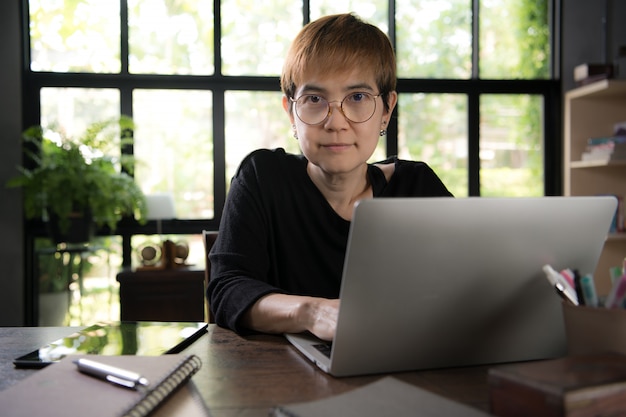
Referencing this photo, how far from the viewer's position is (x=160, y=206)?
13.5ft

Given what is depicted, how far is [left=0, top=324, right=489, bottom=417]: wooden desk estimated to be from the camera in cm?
77

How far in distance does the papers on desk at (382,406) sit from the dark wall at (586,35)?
14.5 ft

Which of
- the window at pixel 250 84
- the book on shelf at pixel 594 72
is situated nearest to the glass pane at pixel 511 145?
the window at pixel 250 84

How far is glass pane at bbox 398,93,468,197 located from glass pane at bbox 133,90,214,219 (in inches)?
53.5

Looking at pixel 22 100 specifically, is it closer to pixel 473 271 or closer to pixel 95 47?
pixel 95 47

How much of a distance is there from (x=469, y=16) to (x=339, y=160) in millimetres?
3610

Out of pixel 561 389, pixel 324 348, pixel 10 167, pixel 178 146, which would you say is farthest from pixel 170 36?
pixel 561 389

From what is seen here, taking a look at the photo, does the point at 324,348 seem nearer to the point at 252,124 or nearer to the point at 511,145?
the point at 252,124

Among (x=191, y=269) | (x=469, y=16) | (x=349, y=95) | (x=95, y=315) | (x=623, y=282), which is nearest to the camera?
(x=623, y=282)

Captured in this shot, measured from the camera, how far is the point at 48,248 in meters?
4.12

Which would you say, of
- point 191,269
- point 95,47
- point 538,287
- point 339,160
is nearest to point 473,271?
point 538,287

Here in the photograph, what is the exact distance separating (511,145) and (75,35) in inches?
123

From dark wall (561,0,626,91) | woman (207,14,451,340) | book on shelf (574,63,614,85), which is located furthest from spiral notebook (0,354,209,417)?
dark wall (561,0,626,91)

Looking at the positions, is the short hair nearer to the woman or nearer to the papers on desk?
the woman
